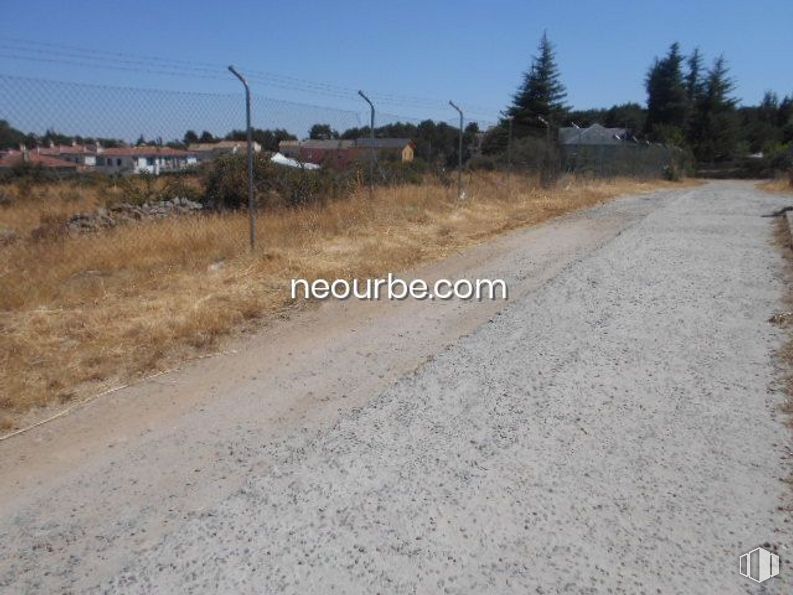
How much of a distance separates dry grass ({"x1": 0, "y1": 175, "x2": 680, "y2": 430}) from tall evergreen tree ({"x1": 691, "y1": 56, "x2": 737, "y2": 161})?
49.4 metres

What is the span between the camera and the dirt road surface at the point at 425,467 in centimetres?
261

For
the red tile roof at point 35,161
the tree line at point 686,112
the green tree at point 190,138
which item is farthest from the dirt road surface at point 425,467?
the tree line at point 686,112

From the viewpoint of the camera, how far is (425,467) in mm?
3369

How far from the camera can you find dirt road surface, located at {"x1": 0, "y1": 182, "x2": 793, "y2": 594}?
8.56 ft

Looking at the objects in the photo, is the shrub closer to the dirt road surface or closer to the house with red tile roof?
the house with red tile roof

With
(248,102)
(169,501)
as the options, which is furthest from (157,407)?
(248,102)

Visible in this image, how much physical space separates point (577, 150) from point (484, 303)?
21.7 metres

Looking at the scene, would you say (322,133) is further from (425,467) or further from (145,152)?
(425,467)

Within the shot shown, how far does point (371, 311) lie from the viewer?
21.6 ft

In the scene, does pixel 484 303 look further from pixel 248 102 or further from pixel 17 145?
pixel 17 145

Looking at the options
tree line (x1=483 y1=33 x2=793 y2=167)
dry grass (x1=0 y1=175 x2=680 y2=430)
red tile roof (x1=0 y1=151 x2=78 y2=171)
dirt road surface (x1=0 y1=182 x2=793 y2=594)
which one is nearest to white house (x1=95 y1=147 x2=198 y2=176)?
red tile roof (x1=0 y1=151 x2=78 y2=171)

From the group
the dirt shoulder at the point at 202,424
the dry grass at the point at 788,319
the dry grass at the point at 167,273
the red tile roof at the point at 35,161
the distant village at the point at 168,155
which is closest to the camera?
the dirt shoulder at the point at 202,424

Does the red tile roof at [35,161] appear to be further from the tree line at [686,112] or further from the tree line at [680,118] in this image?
the tree line at [686,112]

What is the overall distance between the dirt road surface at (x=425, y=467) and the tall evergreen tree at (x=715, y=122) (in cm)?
5708
